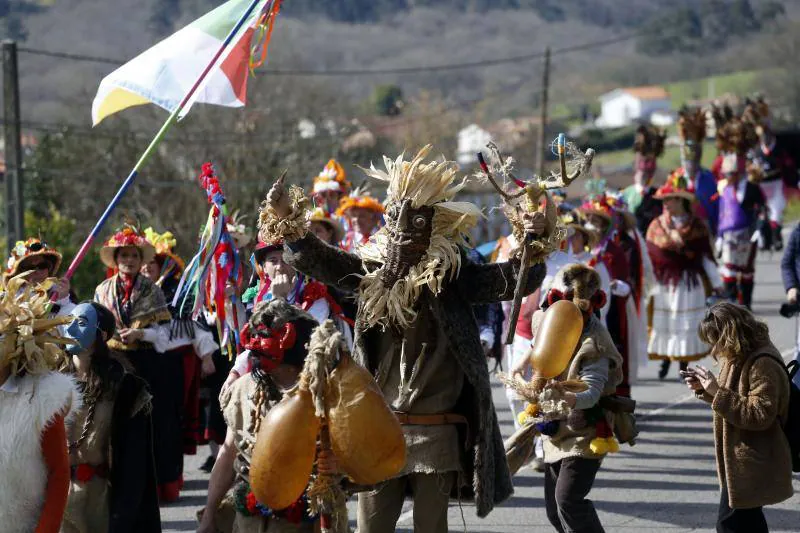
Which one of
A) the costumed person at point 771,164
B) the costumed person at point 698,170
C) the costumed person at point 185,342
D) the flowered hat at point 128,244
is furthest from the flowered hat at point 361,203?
the costumed person at point 771,164

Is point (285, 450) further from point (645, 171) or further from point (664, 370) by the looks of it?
point (645, 171)

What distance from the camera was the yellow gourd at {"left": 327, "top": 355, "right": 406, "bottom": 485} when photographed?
14.6ft

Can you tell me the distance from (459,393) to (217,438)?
3959 millimetres

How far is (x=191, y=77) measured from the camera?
7.83 m

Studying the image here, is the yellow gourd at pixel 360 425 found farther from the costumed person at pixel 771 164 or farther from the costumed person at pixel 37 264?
the costumed person at pixel 771 164

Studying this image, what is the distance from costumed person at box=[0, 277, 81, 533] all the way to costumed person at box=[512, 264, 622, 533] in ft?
7.81

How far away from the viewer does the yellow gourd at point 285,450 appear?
14.4 ft

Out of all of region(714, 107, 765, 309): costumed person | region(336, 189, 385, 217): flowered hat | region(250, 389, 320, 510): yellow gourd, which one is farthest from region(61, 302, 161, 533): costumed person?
region(714, 107, 765, 309): costumed person

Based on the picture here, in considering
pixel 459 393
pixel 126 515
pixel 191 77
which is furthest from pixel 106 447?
pixel 191 77

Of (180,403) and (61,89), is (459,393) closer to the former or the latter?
(180,403)

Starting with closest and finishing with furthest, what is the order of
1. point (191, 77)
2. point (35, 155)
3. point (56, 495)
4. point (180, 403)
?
point (56, 495) < point (191, 77) < point (180, 403) < point (35, 155)

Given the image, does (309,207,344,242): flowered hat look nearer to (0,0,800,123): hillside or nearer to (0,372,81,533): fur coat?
(0,372,81,533): fur coat

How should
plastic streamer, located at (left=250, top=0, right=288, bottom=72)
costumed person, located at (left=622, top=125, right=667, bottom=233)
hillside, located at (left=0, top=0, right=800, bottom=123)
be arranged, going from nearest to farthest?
1. plastic streamer, located at (left=250, top=0, right=288, bottom=72)
2. costumed person, located at (left=622, top=125, right=667, bottom=233)
3. hillside, located at (left=0, top=0, right=800, bottom=123)

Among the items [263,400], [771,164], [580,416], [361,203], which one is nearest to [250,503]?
[263,400]
